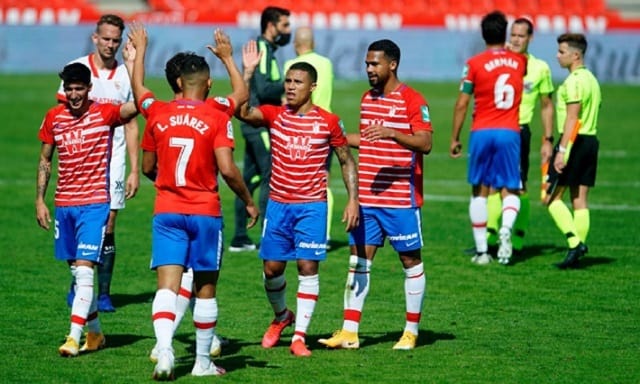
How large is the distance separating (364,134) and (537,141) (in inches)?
726

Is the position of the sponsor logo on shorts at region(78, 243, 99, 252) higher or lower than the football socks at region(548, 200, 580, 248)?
higher

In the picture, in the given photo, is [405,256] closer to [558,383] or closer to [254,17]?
[558,383]

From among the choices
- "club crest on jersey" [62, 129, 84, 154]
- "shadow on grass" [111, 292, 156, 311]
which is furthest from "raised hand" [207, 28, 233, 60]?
"shadow on grass" [111, 292, 156, 311]

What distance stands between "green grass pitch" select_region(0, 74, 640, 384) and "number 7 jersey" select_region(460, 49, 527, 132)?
1649mm

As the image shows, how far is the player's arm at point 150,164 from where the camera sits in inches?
355

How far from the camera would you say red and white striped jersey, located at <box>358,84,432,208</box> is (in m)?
10.2

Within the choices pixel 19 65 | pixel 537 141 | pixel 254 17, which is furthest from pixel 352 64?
pixel 537 141

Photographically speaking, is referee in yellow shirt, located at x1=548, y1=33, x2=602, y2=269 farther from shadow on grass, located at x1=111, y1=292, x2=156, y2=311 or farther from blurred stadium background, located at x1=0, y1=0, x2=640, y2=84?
blurred stadium background, located at x1=0, y1=0, x2=640, y2=84

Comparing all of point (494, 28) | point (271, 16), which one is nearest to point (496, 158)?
point (494, 28)

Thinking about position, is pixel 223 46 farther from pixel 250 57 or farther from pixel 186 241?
pixel 186 241

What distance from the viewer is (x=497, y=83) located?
46.3 ft

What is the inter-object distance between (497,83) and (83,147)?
223 inches

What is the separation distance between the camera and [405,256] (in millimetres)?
10281

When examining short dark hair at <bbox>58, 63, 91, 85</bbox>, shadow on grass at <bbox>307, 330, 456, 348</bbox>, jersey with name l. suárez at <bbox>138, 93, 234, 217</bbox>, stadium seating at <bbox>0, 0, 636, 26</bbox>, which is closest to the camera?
jersey with name l. suárez at <bbox>138, 93, 234, 217</bbox>
